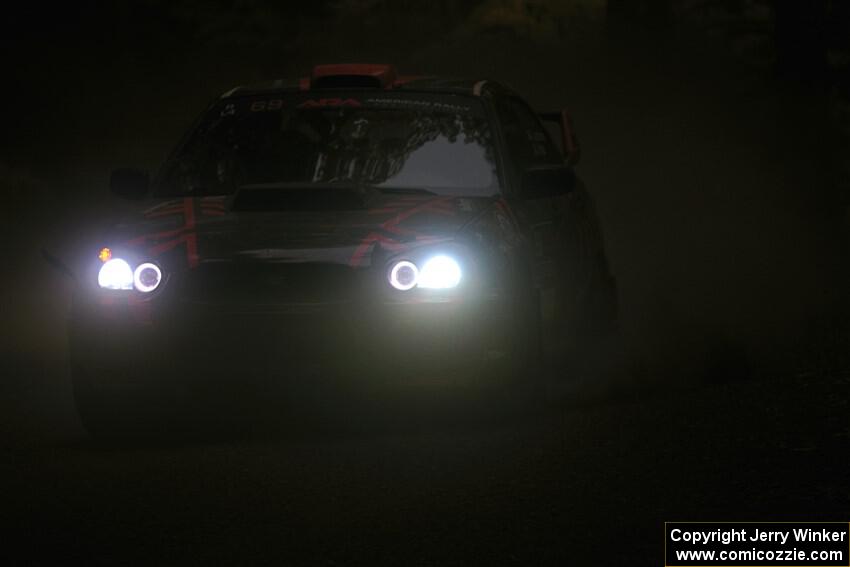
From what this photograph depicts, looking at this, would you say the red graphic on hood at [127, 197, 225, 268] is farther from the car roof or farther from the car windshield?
the car roof

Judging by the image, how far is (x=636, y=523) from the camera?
781cm

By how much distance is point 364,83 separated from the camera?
1161 centimetres

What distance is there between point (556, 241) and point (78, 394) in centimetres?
272

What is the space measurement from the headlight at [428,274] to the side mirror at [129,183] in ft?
6.56

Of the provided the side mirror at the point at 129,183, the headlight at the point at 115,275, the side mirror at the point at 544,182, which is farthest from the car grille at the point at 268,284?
the side mirror at the point at 129,183

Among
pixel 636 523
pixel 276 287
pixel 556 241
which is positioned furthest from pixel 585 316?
pixel 636 523

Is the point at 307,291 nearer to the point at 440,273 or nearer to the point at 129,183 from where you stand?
the point at 440,273

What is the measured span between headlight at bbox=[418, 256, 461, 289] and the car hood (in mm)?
102

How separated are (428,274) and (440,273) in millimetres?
58

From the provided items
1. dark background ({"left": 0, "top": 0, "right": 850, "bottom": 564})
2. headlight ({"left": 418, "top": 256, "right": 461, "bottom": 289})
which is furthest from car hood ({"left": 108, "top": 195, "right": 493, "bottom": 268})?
dark background ({"left": 0, "top": 0, "right": 850, "bottom": 564})

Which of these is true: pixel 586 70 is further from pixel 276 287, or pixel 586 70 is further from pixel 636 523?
pixel 636 523

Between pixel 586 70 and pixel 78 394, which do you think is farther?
pixel 586 70

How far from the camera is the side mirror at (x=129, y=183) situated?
36.8 feet

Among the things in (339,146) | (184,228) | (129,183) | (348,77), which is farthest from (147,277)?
(348,77)
